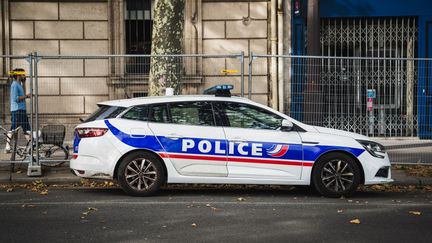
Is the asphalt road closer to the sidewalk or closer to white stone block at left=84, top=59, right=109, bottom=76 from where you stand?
the sidewalk

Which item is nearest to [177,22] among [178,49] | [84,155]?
[178,49]

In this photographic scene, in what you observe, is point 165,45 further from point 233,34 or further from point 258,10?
point 258,10

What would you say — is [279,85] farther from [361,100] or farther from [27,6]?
[27,6]

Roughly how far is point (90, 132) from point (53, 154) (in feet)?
9.77

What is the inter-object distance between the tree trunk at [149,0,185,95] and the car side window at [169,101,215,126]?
2.77 m

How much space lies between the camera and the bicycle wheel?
11.2 metres

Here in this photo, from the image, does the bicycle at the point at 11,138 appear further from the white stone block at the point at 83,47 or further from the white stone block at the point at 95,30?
the white stone block at the point at 95,30

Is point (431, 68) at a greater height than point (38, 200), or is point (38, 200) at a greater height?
point (431, 68)

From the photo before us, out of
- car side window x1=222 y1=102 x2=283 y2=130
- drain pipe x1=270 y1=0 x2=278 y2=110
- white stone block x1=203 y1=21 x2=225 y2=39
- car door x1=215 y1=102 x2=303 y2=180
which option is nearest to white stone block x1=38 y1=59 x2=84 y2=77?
car side window x1=222 y1=102 x2=283 y2=130

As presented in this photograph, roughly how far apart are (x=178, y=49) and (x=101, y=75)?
177 centimetres

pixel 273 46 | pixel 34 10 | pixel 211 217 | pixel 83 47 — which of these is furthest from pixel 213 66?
pixel 211 217

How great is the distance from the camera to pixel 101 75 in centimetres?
1242

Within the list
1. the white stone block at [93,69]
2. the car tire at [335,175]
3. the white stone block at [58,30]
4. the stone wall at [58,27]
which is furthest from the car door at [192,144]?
the white stone block at [58,30]

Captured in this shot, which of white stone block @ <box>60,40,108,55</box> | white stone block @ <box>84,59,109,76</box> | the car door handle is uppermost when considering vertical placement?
white stone block @ <box>60,40,108,55</box>
